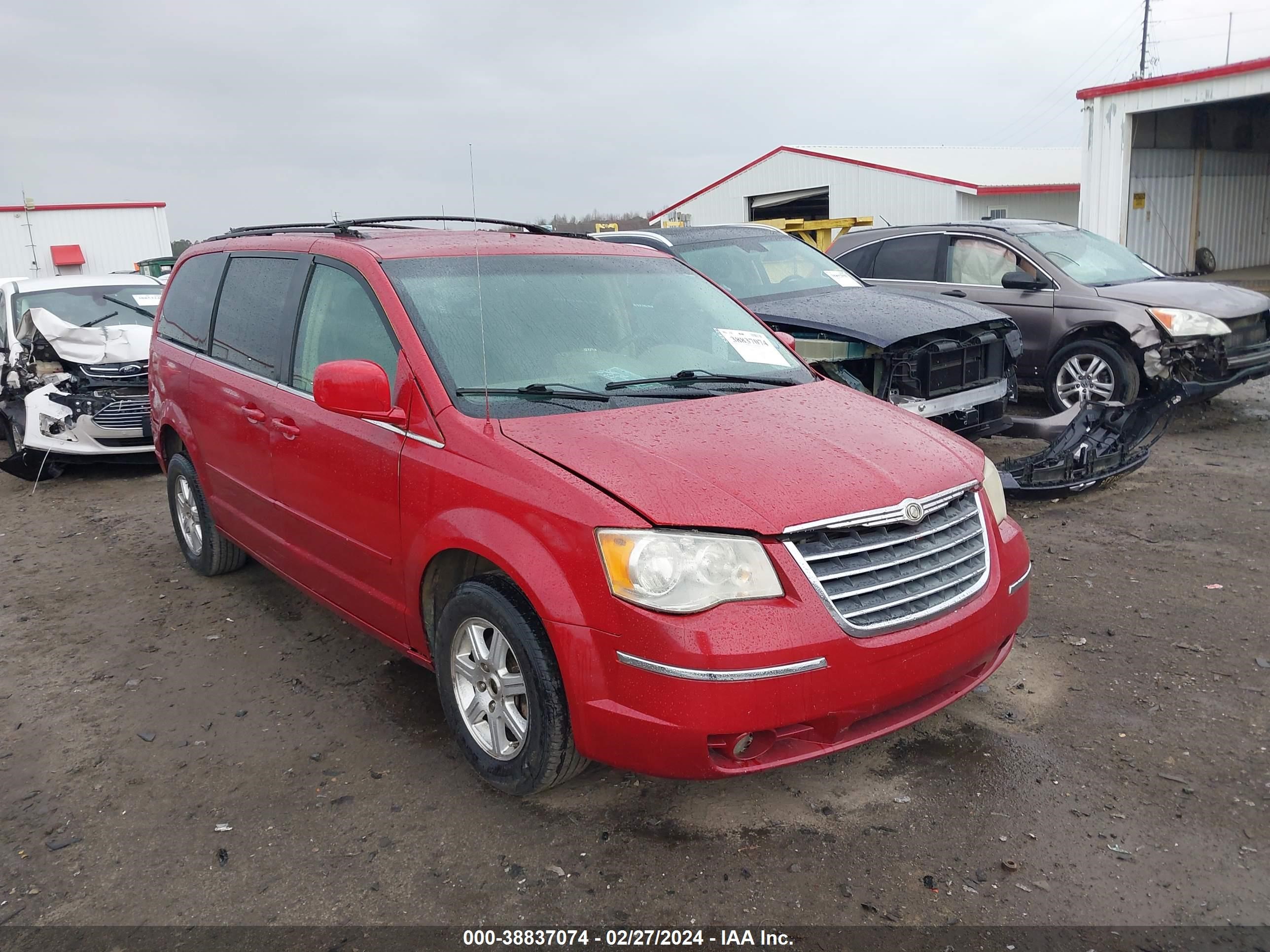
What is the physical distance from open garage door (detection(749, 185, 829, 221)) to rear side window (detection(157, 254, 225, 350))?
88.5ft

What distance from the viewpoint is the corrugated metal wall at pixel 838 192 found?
26.5 metres

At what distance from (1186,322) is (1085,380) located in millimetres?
870

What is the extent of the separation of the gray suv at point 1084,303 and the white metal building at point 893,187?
1373cm

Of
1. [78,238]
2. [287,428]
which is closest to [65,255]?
[78,238]

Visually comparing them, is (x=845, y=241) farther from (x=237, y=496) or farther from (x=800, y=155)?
(x=800, y=155)

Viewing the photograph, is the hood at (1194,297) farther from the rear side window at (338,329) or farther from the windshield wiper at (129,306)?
the windshield wiper at (129,306)

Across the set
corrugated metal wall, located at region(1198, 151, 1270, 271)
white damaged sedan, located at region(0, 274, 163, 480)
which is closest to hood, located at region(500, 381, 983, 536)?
white damaged sedan, located at region(0, 274, 163, 480)

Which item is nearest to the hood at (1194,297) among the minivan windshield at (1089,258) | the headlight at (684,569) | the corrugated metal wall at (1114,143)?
the minivan windshield at (1089,258)

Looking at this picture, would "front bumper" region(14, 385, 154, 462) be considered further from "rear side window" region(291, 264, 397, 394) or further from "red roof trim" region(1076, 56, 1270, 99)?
"red roof trim" region(1076, 56, 1270, 99)

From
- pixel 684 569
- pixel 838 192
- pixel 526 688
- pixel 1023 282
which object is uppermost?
pixel 838 192

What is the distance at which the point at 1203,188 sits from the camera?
20828mm

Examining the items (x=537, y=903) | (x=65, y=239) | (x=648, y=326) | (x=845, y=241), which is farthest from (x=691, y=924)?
(x=65, y=239)

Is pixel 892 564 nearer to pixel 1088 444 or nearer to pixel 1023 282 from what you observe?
pixel 1088 444

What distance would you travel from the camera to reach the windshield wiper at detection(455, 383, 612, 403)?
10.6 feet
